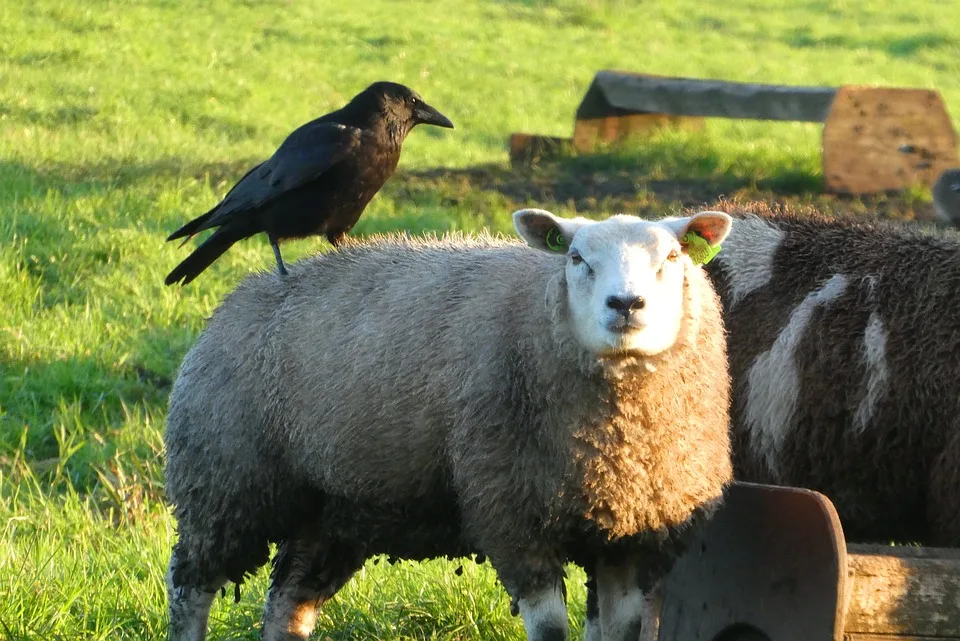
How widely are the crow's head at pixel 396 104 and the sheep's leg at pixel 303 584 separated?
4.56 ft

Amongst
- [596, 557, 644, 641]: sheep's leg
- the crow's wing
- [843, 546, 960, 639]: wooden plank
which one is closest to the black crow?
the crow's wing

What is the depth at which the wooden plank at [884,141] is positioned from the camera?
392 inches

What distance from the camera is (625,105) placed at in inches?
465

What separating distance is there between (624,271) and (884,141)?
7.41m

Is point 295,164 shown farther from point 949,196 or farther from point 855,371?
point 949,196

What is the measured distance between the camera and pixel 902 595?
3.23m

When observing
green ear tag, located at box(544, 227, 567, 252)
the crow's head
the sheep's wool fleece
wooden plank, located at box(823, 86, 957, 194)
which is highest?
the crow's head

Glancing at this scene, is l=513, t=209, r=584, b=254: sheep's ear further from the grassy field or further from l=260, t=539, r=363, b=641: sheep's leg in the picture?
the grassy field

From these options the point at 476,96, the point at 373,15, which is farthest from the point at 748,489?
the point at 373,15

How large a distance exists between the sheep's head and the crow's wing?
98 cm

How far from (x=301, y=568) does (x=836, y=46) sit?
17.9m

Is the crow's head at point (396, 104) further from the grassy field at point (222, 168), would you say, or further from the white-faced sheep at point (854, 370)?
the grassy field at point (222, 168)

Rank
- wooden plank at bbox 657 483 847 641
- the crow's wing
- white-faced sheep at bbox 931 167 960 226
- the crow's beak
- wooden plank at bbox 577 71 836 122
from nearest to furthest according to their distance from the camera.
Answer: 1. wooden plank at bbox 657 483 847 641
2. the crow's wing
3. the crow's beak
4. white-faced sheep at bbox 931 167 960 226
5. wooden plank at bbox 577 71 836 122

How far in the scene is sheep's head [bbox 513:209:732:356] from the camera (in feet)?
10.5
